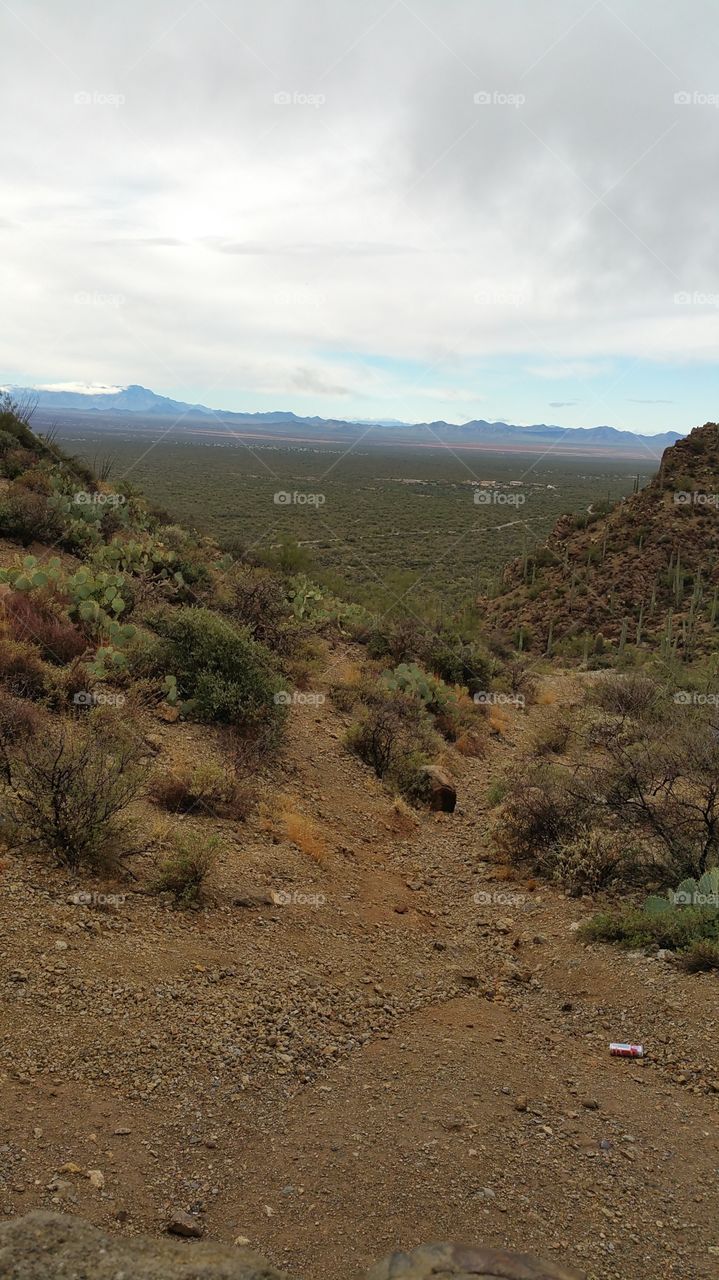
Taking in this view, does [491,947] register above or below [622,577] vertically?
Result: below

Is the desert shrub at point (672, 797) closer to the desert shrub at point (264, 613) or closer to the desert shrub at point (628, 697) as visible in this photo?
the desert shrub at point (628, 697)

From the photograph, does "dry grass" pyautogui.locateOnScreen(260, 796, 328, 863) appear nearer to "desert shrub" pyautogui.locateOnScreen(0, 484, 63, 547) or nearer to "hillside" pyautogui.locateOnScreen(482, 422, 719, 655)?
"desert shrub" pyautogui.locateOnScreen(0, 484, 63, 547)

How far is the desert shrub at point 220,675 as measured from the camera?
32.2 feet

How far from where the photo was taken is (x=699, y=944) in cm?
602

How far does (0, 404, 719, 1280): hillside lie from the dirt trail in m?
0.02

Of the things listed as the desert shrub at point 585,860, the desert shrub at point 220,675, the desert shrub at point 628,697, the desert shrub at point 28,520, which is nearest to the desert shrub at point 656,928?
the desert shrub at point 585,860

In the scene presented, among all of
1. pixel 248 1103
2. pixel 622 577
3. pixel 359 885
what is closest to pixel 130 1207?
pixel 248 1103

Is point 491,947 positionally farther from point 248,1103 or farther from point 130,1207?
point 130,1207

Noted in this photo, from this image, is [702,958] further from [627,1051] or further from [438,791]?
[438,791]

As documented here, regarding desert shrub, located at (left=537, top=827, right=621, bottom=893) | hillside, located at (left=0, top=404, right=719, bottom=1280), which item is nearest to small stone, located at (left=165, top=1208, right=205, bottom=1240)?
hillside, located at (left=0, top=404, right=719, bottom=1280)

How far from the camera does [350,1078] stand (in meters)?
4.77

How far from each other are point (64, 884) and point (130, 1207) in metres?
2.83

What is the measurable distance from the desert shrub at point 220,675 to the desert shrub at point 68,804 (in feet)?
10.1

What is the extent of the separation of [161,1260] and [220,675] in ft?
24.3
